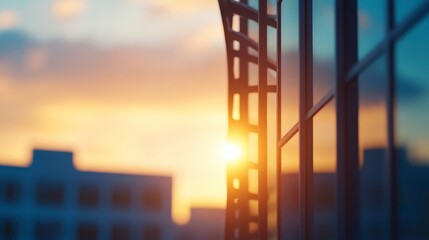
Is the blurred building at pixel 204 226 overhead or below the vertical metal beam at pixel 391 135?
overhead

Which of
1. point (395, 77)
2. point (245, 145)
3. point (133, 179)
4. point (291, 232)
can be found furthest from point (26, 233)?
point (395, 77)

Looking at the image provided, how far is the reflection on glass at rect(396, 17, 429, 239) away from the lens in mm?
8891

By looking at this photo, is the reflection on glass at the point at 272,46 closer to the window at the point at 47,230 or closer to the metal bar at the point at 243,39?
the metal bar at the point at 243,39

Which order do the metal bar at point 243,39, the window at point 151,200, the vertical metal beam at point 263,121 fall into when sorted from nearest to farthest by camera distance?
the vertical metal beam at point 263,121, the metal bar at point 243,39, the window at point 151,200

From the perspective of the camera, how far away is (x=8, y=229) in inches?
4102

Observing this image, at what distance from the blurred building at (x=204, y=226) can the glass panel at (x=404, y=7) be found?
111 m

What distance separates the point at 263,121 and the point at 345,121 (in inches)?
373

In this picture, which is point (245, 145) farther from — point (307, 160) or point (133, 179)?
point (133, 179)

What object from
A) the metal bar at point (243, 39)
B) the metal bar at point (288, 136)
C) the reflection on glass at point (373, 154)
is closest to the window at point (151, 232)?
the metal bar at point (243, 39)

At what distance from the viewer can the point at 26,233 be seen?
343 feet

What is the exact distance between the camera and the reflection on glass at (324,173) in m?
13.1

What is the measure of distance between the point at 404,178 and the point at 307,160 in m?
5.99

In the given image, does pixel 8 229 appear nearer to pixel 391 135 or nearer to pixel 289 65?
pixel 289 65

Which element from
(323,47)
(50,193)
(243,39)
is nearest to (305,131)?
(323,47)
